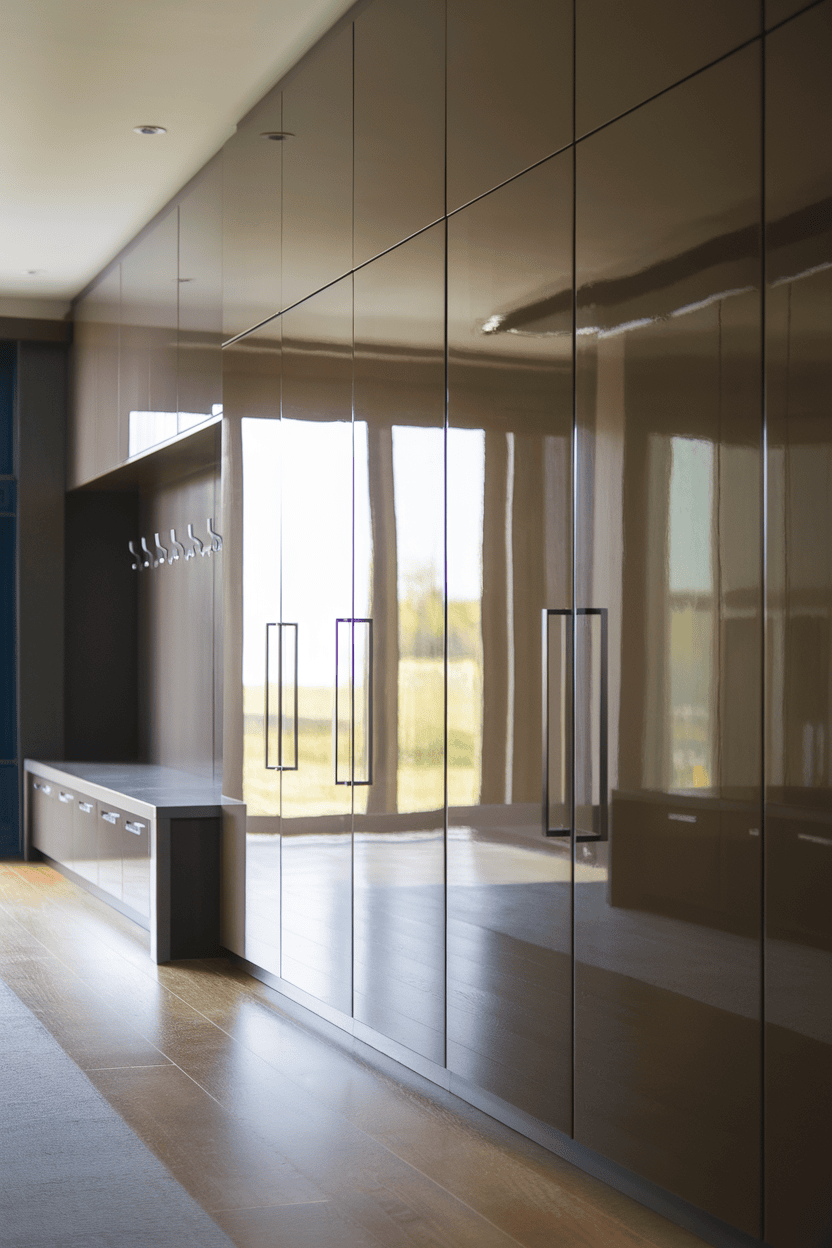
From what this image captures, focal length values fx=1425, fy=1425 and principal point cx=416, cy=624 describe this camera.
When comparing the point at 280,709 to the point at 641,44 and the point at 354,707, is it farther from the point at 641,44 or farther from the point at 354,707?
the point at 641,44

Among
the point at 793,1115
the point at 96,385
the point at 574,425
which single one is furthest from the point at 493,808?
the point at 96,385

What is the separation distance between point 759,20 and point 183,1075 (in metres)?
3.02

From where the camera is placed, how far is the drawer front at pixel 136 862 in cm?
579

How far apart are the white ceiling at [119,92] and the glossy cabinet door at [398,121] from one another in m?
0.34

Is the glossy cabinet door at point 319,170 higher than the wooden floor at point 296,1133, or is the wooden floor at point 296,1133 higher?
the glossy cabinet door at point 319,170

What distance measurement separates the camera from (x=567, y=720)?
3.15 meters

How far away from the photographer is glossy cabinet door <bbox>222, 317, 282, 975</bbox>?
4902mm

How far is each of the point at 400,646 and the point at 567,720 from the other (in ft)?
3.01

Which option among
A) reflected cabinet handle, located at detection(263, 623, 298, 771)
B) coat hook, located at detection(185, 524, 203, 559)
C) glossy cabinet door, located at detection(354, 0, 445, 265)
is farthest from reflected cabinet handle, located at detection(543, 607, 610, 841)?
coat hook, located at detection(185, 524, 203, 559)

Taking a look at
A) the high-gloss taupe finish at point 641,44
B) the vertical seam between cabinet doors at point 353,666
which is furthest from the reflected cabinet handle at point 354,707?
the high-gloss taupe finish at point 641,44

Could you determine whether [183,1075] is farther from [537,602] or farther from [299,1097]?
[537,602]

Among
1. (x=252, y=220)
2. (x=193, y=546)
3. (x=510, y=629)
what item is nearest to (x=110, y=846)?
(x=193, y=546)

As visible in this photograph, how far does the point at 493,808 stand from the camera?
3.47m

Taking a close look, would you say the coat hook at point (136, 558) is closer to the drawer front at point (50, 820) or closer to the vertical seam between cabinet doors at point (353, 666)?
the drawer front at point (50, 820)
